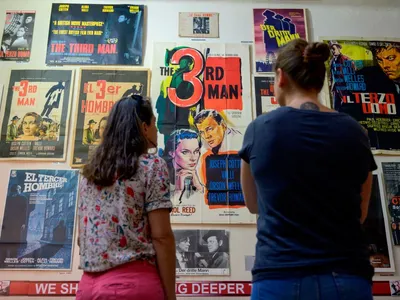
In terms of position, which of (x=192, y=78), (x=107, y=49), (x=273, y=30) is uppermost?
(x=273, y=30)

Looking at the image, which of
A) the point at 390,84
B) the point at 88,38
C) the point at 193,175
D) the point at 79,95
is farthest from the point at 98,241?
the point at 390,84

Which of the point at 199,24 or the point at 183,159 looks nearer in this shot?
the point at 183,159

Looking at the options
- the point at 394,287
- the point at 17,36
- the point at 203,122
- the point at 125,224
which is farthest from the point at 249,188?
the point at 17,36

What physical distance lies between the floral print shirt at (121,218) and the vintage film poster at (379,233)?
118cm

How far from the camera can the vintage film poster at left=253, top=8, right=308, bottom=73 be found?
193cm

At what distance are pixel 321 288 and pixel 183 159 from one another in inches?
45.7

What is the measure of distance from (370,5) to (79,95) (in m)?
1.66

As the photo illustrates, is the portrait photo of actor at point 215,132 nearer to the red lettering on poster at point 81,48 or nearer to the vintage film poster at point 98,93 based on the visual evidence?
the vintage film poster at point 98,93

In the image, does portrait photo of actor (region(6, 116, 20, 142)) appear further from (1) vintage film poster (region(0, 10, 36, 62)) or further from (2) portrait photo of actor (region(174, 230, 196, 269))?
Answer: (2) portrait photo of actor (region(174, 230, 196, 269))

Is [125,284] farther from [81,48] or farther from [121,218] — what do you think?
[81,48]

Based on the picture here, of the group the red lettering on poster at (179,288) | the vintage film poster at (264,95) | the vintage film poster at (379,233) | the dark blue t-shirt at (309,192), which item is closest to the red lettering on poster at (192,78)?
the vintage film poster at (264,95)

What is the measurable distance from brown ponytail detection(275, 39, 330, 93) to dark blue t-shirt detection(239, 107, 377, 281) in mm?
105

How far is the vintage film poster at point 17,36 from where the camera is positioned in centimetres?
192

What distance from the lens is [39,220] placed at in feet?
5.53
